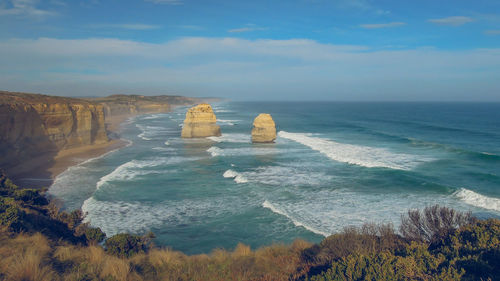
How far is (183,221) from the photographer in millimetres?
16734

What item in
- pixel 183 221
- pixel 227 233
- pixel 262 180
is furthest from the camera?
pixel 262 180

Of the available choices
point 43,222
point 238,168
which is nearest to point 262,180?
point 238,168

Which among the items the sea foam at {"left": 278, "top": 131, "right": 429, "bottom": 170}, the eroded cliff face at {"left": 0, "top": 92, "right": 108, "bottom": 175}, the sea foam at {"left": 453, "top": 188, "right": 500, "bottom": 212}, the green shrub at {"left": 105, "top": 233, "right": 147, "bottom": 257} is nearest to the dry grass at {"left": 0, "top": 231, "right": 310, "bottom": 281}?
the green shrub at {"left": 105, "top": 233, "right": 147, "bottom": 257}

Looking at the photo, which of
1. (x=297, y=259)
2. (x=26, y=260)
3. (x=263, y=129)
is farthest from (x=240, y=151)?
(x=26, y=260)

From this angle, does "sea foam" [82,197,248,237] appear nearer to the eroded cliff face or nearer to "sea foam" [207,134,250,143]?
the eroded cliff face

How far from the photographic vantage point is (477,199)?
62.4ft

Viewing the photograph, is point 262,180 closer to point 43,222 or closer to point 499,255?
point 43,222

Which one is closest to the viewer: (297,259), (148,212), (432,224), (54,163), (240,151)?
(297,259)

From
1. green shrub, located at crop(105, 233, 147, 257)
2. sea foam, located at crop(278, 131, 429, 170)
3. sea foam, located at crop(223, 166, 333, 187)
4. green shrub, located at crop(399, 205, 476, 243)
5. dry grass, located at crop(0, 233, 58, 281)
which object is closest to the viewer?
dry grass, located at crop(0, 233, 58, 281)

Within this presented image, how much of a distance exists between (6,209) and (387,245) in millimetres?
11728

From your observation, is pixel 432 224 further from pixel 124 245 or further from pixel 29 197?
pixel 29 197

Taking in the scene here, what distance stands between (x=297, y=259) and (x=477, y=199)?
601 inches

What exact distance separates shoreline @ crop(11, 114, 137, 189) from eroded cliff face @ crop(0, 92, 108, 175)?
0.86 m

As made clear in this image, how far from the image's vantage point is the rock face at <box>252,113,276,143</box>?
4049 cm
